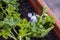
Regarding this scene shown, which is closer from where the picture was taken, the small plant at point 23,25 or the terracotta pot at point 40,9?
the small plant at point 23,25

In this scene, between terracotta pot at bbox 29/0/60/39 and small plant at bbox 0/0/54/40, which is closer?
small plant at bbox 0/0/54/40

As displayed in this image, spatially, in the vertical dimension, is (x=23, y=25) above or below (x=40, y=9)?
below

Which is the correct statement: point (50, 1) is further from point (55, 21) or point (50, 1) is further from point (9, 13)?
point (9, 13)

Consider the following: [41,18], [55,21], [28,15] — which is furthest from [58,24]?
[28,15]

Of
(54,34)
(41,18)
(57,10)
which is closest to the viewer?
(41,18)

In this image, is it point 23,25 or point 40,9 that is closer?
point 23,25

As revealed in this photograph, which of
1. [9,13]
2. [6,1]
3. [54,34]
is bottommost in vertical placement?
[54,34]

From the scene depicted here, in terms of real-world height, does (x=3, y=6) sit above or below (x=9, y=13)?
above

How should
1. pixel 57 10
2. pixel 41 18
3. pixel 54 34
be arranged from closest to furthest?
pixel 41 18
pixel 54 34
pixel 57 10
